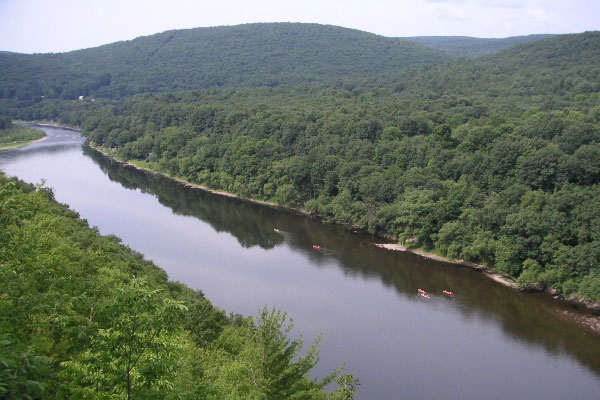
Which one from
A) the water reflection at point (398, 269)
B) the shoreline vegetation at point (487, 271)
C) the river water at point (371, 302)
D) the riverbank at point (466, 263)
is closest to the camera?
the river water at point (371, 302)

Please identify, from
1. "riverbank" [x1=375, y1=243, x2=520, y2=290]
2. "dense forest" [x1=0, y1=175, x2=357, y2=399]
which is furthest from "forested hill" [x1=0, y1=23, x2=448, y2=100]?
"dense forest" [x1=0, y1=175, x2=357, y2=399]

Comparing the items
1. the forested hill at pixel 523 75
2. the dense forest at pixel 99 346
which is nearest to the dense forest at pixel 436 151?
the forested hill at pixel 523 75

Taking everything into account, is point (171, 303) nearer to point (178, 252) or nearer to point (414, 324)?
point (414, 324)

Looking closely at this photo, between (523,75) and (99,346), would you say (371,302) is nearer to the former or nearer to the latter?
(99,346)

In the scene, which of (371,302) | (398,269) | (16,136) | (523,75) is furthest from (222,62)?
(371,302)

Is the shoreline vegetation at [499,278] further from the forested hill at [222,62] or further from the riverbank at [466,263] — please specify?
the forested hill at [222,62]

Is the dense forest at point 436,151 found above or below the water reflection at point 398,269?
above

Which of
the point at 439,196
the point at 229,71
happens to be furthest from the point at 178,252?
the point at 229,71
